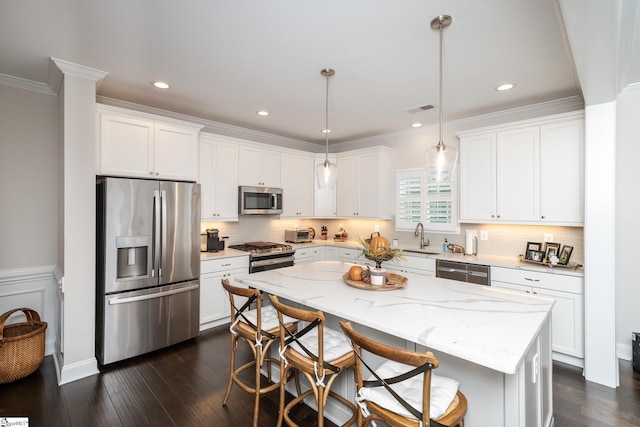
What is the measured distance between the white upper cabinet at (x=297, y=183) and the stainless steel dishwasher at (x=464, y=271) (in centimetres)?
239

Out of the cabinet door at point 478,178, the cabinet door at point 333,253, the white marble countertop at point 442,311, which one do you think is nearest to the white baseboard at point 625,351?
the cabinet door at point 478,178

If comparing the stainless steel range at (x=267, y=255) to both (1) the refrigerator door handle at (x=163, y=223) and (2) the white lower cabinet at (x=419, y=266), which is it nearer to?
(1) the refrigerator door handle at (x=163, y=223)

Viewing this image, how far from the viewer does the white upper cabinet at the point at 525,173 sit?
3215 millimetres

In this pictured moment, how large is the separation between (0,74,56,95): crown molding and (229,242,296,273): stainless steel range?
8.96 ft

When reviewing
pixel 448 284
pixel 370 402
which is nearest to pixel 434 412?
pixel 370 402

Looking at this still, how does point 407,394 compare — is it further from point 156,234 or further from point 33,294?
point 33,294

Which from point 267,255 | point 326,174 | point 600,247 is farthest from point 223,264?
point 600,247

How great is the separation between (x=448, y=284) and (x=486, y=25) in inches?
73.4

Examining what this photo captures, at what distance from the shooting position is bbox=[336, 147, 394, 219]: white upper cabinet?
4969mm

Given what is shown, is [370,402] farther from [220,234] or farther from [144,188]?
[220,234]

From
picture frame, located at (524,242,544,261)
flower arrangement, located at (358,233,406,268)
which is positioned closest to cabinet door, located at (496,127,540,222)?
picture frame, located at (524,242,544,261)

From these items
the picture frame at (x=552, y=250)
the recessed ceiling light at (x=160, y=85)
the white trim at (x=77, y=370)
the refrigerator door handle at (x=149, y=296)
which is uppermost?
the recessed ceiling light at (x=160, y=85)

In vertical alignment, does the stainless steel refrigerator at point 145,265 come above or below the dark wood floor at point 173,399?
above

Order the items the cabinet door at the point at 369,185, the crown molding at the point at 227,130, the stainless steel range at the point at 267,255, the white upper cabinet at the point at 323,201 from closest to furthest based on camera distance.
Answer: the crown molding at the point at 227,130, the stainless steel range at the point at 267,255, the cabinet door at the point at 369,185, the white upper cabinet at the point at 323,201
